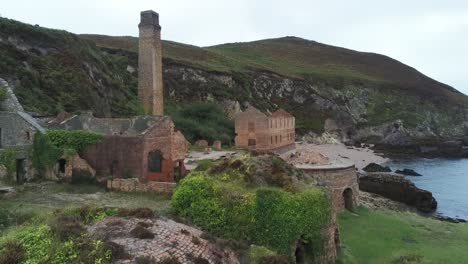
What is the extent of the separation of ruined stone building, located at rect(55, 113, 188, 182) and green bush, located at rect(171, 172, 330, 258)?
273 inches

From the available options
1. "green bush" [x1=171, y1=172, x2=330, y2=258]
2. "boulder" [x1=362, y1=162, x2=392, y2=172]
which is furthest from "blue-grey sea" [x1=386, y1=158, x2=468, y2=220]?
"green bush" [x1=171, y1=172, x2=330, y2=258]

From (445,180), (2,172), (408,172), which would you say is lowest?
(445,180)

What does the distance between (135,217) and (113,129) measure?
1272 centimetres

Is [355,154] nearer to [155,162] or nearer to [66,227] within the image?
[155,162]

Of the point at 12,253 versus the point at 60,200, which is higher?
the point at 60,200

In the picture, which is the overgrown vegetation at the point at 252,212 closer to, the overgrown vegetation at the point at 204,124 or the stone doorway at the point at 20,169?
the stone doorway at the point at 20,169

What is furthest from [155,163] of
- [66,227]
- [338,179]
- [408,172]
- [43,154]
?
[408,172]

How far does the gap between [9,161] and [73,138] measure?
3457mm

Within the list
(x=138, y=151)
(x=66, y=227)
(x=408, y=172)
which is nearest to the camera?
(x=66, y=227)

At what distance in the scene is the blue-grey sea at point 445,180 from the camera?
154ft

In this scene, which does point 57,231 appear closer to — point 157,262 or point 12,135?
point 157,262

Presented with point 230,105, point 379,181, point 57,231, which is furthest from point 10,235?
point 230,105

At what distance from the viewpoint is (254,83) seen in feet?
375

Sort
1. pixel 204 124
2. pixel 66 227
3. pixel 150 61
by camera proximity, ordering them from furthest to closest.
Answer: pixel 204 124 → pixel 150 61 → pixel 66 227
